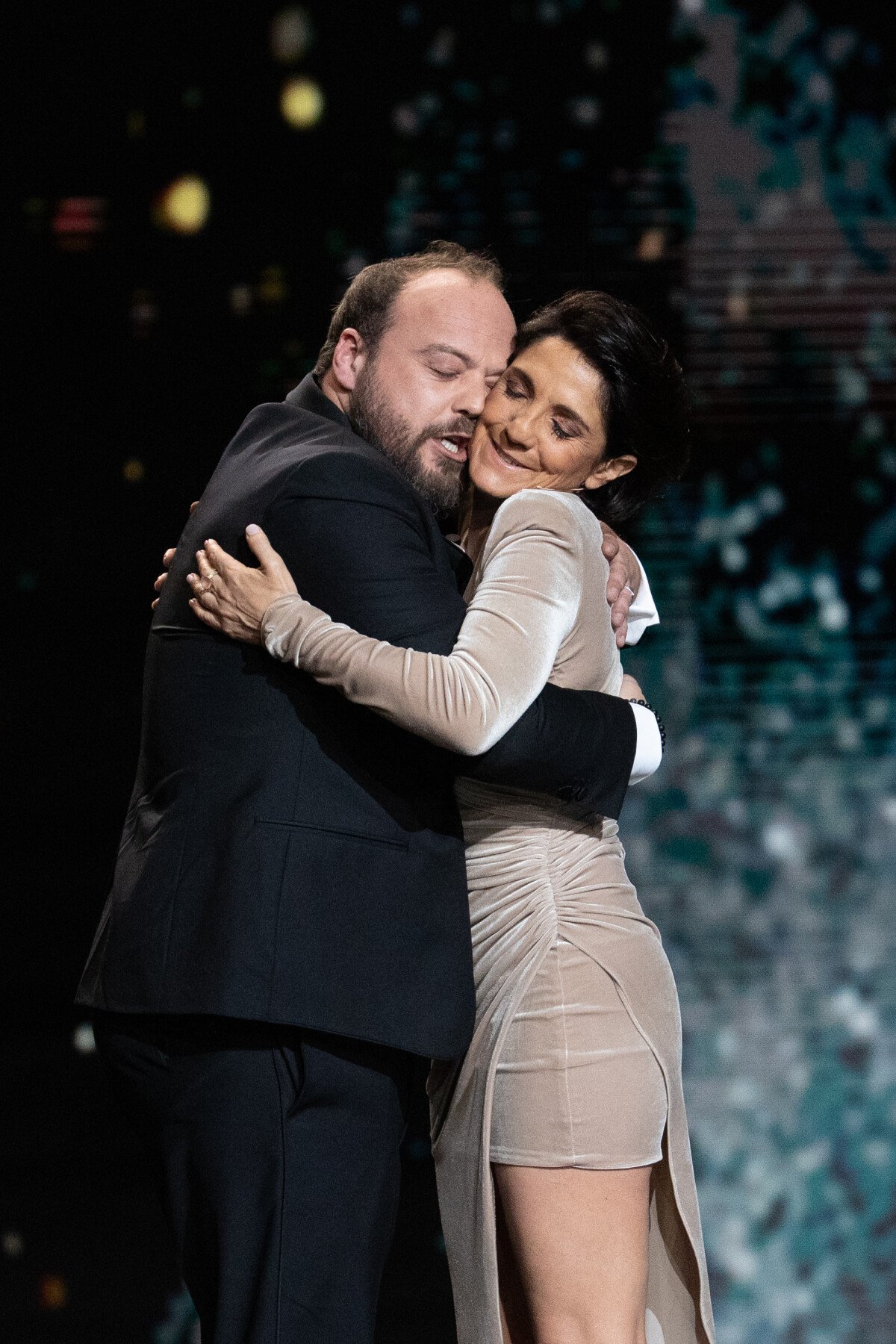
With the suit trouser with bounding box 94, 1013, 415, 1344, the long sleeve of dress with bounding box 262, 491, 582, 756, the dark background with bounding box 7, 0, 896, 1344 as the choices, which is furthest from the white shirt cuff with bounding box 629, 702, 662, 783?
the dark background with bounding box 7, 0, 896, 1344

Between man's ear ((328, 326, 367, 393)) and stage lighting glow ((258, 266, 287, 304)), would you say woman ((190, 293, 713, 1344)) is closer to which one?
man's ear ((328, 326, 367, 393))

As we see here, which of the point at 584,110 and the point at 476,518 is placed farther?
the point at 584,110

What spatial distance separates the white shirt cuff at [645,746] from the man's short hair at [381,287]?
0.55 m

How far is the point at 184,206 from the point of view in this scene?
2.85 meters

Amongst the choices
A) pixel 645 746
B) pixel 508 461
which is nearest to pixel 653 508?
pixel 508 461

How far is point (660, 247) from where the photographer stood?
2.94m

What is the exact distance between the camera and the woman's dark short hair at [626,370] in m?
1.77

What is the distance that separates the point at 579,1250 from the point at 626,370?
974mm

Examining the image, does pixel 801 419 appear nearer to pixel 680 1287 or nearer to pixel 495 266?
pixel 495 266

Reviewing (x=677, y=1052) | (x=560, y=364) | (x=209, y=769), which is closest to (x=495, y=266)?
(x=560, y=364)

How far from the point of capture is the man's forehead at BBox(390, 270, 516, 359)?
5.93 ft

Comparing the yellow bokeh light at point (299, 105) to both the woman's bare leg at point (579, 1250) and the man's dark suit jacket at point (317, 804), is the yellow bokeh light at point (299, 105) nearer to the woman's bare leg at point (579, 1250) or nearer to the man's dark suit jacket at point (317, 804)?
the man's dark suit jacket at point (317, 804)

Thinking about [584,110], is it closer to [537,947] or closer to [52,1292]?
[537,947]

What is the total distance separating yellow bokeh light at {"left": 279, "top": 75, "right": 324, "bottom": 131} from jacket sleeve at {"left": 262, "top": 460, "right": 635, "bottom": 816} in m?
1.58
